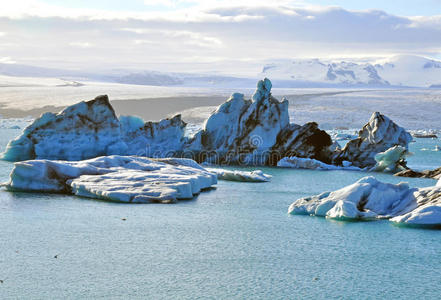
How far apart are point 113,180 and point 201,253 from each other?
7285mm

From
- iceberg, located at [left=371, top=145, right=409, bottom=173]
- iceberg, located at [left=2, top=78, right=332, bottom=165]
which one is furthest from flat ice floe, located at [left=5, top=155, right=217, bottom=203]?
iceberg, located at [left=371, top=145, right=409, bottom=173]

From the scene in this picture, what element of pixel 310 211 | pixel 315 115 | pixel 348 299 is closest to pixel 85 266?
pixel 348 299

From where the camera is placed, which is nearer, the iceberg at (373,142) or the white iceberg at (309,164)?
the iceberg at (373,142)

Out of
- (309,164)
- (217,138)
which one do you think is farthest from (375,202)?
(217,138)

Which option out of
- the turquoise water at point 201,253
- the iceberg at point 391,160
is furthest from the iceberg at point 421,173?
the turquoise water at point 201,253

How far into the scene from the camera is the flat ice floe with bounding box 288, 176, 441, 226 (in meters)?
16.6

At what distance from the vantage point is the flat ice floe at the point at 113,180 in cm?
1922

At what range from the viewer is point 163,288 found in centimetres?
1094

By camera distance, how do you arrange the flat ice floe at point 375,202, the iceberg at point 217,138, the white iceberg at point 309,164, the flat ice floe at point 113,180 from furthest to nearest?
the white iceberg at point 309,164 < the iceberg at point 217,138 < the flat ice floe at point 113,180 < the flat ice floe at point 375,202

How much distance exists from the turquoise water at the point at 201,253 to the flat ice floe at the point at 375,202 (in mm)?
403

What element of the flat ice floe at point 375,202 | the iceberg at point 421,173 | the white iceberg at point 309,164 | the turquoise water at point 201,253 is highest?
the flat ice floe at point 375,202

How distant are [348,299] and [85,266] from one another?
15.6ft

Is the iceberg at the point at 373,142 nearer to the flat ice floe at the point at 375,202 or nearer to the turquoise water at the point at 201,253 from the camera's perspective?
the turquoise water at the point at 201,253

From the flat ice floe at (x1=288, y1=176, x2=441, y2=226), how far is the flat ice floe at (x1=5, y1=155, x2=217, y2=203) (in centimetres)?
435
